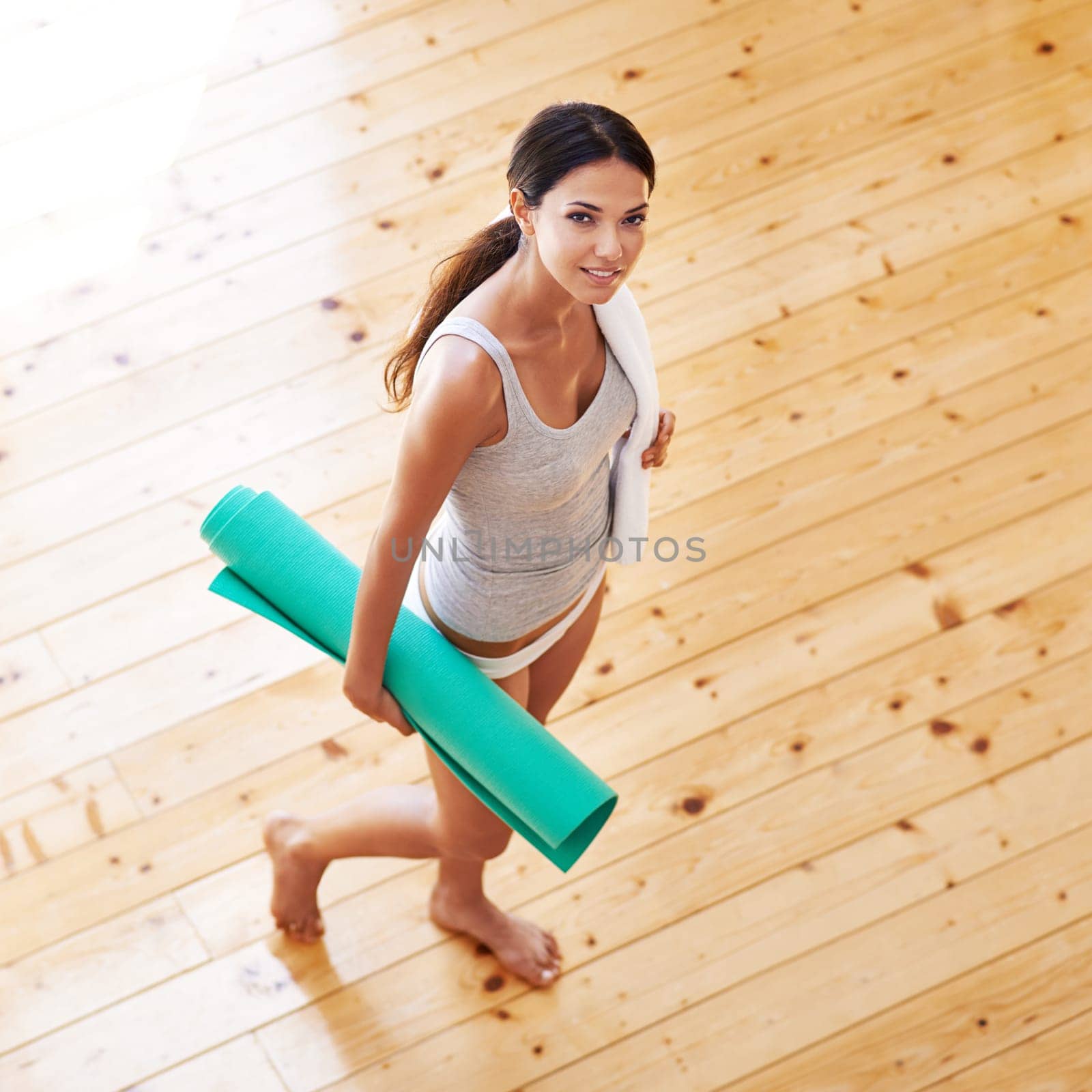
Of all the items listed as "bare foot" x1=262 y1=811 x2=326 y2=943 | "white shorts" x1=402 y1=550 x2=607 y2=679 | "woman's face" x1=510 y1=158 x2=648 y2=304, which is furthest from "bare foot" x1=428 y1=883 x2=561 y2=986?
"woman's face" x1=510 y1=158 x2=648 y2=304

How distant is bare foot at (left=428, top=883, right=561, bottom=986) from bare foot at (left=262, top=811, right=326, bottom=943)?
0.65 ft

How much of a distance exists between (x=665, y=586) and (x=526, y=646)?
0.78 metres

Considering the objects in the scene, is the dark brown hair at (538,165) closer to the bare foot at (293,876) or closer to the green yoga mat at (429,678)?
the green yoga mat at (429,678)

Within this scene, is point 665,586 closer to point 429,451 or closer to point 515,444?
point 515,444

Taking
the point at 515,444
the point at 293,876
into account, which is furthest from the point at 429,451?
the point at 293,876

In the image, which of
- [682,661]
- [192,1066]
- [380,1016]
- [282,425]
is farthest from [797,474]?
[192,1066]

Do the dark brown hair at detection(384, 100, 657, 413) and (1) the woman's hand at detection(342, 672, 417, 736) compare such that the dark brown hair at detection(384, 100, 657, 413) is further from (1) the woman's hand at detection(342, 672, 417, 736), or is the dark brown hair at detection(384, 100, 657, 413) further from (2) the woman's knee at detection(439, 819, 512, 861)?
(2) the woman's knee at detection(439, 819, 512, 861)

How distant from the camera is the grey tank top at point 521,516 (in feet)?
4.45

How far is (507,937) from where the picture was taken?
6.66ft

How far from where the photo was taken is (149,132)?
2869mm

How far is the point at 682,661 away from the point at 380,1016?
785mm

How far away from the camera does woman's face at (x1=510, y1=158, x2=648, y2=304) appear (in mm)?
1244

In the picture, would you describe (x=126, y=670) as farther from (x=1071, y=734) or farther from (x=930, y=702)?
(x=1071, y=734)

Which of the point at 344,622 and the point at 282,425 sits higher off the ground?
the point at 344,622
